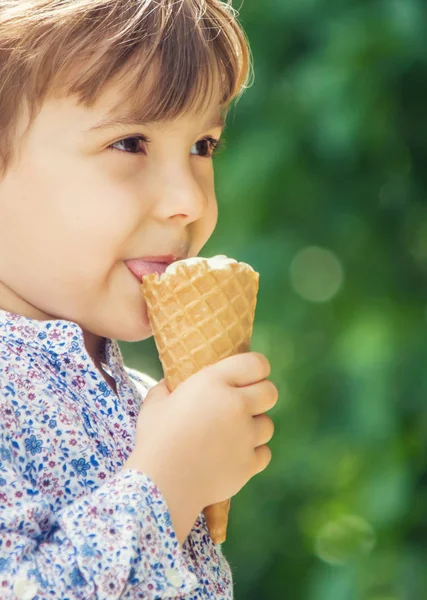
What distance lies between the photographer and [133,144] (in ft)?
4.16

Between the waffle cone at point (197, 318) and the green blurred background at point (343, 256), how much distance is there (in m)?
1.25

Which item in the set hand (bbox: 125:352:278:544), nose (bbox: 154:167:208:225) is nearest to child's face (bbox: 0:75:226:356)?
nose (bbox: 154:167:208:225)

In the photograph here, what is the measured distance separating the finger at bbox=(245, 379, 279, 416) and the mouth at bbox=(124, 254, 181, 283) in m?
0.19

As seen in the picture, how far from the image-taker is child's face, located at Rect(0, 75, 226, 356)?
4.03 feet

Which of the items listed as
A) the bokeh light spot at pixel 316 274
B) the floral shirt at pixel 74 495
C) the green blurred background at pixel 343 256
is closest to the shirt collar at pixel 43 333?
the floral shirt at pixel 74 495

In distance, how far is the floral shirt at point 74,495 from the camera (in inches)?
40.1

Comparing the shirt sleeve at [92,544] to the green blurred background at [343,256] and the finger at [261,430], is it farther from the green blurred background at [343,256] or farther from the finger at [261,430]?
the green blurred background at [343,256]

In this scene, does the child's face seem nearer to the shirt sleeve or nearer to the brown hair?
the brown hair

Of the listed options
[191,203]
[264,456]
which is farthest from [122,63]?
[264,456]

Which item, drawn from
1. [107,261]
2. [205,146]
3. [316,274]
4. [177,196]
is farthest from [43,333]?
[316,274]

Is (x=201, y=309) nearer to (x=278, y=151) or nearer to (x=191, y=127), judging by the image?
(x=191, y=127)

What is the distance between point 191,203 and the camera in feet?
4.15

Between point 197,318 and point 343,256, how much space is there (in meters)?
1.52

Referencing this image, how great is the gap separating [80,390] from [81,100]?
12.9 inches
